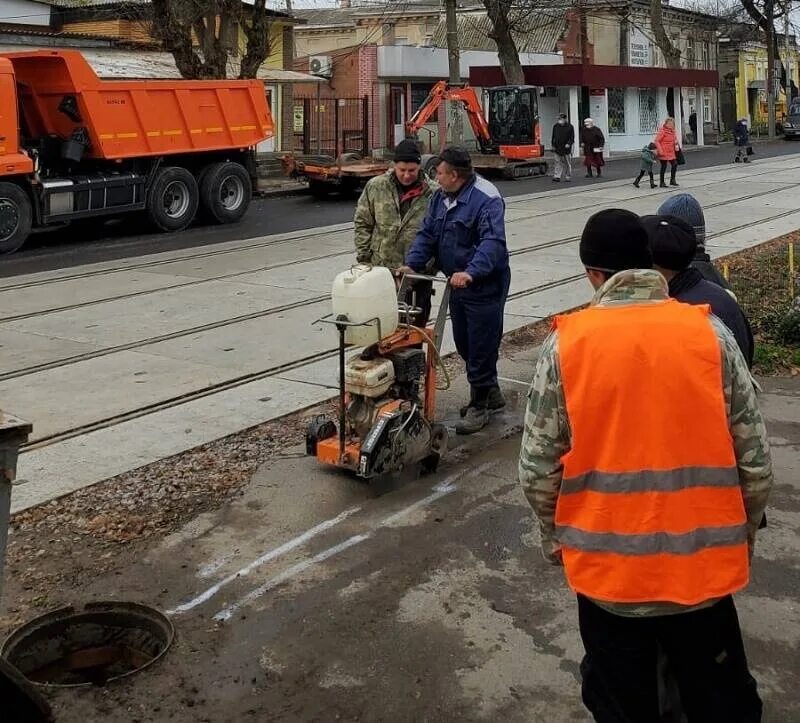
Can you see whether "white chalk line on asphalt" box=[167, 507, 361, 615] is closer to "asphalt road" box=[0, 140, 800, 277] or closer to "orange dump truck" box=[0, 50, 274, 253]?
"asphalt road" box=[0, 140, 800, 277]

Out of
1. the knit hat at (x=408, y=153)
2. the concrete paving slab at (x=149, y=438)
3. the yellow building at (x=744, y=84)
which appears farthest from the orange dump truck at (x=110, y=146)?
the yellow building at (x=744, y=84)

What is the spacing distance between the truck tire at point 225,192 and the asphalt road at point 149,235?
353mm

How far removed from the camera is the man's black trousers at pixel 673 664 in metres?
2.62

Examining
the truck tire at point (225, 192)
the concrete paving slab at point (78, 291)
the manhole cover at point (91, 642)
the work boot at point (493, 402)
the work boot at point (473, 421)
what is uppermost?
the truck tire at point (225, 192)

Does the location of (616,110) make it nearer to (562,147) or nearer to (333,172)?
(562,147)

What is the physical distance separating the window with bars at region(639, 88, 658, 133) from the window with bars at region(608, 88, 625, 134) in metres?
1.55

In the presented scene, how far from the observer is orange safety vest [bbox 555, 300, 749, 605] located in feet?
8.15

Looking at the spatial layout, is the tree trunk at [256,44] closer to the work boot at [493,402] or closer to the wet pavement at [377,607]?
the work boot at [493,402]

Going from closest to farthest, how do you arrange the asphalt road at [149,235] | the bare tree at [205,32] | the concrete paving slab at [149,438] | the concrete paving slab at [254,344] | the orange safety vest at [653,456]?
the orange safety vest at [653,456] < the concrete paving slab at [149,438] < the concrete paving slab at [254,344] < the asphalt road at [149,235] < the bare tree at [205,32]

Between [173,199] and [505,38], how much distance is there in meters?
20.0

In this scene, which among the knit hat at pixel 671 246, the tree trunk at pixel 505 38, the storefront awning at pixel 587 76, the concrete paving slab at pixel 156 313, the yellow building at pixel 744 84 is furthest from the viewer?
the yellow building at pixel 744 84

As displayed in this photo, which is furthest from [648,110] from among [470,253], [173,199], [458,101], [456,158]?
[456,158]

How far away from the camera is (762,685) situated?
11.9ft

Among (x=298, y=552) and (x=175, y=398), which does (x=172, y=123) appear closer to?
(x=175, y=398)
